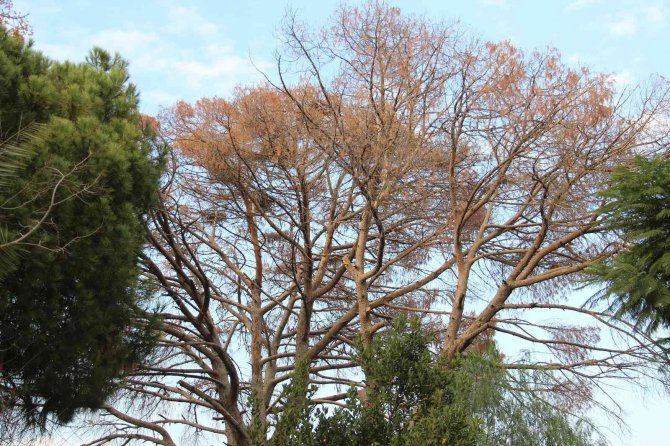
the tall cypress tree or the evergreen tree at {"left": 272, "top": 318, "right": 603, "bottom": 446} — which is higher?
the tall cypress tree

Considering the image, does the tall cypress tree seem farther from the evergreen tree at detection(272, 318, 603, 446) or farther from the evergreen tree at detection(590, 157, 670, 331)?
the evergreen tree at detection(590, 157, 670, 331)

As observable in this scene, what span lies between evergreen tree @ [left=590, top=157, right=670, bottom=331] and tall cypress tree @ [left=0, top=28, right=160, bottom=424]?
15.9 feet

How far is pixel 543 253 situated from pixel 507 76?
2.31 meters

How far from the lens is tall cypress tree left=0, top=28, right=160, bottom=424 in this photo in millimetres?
6676

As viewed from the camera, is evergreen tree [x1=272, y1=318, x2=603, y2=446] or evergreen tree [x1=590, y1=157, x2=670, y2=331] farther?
evergreen tree [x1=590, y1=157, x2=670, y2=331]

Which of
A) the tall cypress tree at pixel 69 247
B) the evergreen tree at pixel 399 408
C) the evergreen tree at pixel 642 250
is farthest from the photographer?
the evergreen tree at pixel 642 250

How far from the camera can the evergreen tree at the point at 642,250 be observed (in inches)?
294

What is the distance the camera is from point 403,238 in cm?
1166

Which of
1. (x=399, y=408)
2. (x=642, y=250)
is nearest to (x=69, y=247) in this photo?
(x=399, y=408)

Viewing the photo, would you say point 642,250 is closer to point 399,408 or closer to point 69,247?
point 399,408

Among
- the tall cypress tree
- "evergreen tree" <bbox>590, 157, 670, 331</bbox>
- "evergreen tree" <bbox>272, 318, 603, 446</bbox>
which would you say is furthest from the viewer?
"evergreen tree" <bbox>590, 157, 670, 331</bbox>

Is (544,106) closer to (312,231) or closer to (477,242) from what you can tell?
(477,242)

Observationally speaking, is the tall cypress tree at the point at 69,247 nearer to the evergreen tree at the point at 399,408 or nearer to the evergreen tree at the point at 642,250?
the evergreen tree at the point at 399,408

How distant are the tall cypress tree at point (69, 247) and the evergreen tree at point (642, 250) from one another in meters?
4.83
